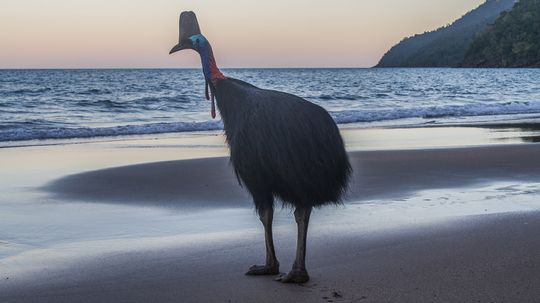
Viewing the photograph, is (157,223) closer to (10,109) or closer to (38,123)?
(38,123)

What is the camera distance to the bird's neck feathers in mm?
5501

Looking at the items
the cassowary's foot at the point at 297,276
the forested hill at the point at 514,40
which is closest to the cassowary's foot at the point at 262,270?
the cassowary's foot at the point at 297,276

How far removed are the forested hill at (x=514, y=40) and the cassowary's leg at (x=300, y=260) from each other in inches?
5803

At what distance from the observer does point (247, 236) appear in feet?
22.2

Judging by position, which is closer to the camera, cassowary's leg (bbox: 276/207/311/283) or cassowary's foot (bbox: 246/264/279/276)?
cassowary's leg (bbox: 276/207/311/283)

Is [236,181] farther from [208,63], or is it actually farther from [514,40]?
[514,40]

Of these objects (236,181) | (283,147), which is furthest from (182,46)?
(236,181)

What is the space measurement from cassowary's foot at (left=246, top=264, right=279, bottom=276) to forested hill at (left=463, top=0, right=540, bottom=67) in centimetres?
14740

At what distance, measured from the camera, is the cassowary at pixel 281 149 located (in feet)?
16.9

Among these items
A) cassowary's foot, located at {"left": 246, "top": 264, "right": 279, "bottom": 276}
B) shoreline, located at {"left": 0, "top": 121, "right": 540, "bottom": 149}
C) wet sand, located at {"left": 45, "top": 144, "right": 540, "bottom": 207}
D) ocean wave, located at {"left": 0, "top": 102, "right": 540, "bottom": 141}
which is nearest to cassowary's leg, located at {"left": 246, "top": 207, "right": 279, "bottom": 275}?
cassowary's foot, located at {"left": 246, "top": 264, "right": 279, "bottom": 276}

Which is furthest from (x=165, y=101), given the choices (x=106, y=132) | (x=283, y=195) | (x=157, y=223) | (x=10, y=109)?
(x=283, y=195)

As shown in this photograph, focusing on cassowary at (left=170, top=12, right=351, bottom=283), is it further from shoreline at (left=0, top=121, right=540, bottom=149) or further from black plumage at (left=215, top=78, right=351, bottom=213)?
shoreline at (left=0, top=121, right=540, bottom=149)

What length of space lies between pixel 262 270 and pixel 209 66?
143 cm

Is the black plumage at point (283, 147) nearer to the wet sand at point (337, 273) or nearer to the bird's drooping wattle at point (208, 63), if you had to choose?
the bird's drooping wattle at point (208, 63)
